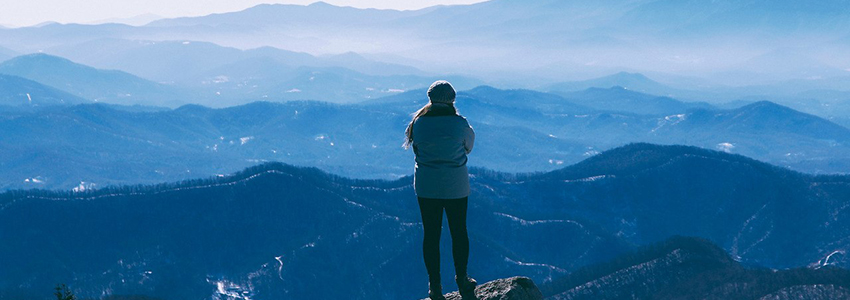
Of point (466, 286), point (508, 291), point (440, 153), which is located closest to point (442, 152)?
point (440, 153)

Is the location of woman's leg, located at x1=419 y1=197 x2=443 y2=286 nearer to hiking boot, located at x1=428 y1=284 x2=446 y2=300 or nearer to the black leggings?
the black leggings

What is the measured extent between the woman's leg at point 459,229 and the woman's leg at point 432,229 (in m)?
0.36

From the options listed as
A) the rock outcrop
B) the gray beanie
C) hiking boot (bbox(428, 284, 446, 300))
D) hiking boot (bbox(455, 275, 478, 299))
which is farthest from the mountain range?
the gray beanie

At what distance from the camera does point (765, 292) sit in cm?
11038

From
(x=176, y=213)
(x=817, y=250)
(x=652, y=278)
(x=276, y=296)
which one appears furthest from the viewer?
(x=817, y=250)

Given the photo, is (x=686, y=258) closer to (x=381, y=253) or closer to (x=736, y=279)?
(x=736, y=279)

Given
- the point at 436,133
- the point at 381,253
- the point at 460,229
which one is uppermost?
the point at 436,133

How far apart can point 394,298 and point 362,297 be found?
19.5ft

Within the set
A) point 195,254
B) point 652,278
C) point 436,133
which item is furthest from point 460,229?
point 195,254

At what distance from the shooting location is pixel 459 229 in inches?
1128

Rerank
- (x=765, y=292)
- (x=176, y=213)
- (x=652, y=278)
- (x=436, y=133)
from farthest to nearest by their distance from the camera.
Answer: (x=176, y=213)
(x=652, y=278)
(x=765, y=292)
(x=436, y=133)

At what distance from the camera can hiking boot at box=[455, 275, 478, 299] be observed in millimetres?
29128

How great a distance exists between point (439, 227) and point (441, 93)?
4.77 meters

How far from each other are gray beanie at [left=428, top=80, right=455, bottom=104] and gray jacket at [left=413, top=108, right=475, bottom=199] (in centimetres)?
48
